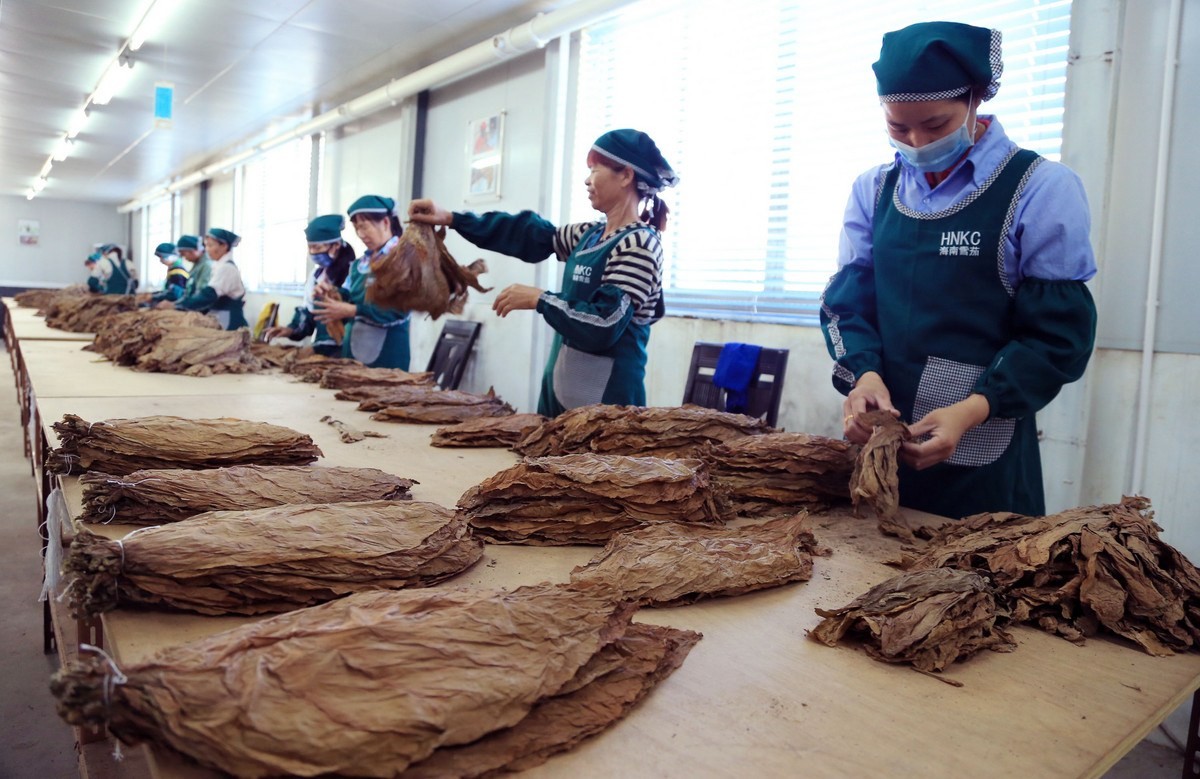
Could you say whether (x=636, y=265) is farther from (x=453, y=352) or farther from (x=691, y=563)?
(x=453, y=352)

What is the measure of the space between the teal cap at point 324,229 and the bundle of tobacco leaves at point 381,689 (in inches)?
176

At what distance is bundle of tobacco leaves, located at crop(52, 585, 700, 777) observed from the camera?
638 mm

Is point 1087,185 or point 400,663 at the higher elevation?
point 1087,185

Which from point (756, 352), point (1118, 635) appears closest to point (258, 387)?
point (756, 352)

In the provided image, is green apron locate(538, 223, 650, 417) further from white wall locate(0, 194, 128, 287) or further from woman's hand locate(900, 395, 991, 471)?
white wall locate(0, 194, 128, 287)

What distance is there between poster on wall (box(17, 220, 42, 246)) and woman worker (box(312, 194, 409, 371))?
74.7 feet

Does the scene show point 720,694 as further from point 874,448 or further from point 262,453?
point 262,453

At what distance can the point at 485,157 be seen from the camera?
21.1 feet

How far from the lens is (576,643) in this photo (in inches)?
32.8

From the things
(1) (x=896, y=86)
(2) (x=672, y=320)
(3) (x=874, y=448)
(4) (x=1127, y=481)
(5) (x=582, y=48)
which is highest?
(5) (x=582, y=48)

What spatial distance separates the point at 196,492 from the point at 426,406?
52.6 inches

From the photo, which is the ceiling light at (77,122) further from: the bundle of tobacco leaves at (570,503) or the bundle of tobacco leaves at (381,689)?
the bundle of tobacco leaves at (381,689)

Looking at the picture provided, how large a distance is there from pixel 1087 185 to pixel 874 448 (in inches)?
71.8

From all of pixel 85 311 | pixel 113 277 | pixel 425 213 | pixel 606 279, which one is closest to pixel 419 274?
pixel 425 213
